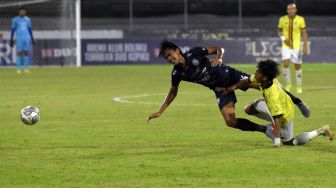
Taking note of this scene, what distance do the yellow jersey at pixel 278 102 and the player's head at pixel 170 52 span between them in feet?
3.47

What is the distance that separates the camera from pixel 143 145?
1286 centimetres

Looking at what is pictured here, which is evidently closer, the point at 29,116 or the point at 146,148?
the point at 146,148

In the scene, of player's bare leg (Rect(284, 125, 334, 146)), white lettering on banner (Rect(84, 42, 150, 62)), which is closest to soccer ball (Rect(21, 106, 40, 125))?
player's bare leg (Rect(284, 125, 334, 146))

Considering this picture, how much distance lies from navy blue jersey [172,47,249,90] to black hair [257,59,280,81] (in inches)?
34.1

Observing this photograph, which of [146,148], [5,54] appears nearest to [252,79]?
[146,148]

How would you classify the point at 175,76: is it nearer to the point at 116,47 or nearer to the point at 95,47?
the point at 95,47

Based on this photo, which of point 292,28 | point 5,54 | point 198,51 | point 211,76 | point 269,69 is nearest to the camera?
point 269,69

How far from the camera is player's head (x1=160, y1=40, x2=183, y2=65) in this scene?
12250mm

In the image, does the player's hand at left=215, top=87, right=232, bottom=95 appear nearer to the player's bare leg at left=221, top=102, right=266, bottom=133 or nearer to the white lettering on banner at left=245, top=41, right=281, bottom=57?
the player's bare leg at left=221, top=102, right=266, bottom=133

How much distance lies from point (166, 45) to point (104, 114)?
5815 mm

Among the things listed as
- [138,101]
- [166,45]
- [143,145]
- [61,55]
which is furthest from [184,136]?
[61,55]

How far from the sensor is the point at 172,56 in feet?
40.7

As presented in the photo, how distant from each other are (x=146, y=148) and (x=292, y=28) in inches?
492

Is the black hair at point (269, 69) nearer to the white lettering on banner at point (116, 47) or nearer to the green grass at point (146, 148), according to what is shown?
the green grass at point (146, 148)
